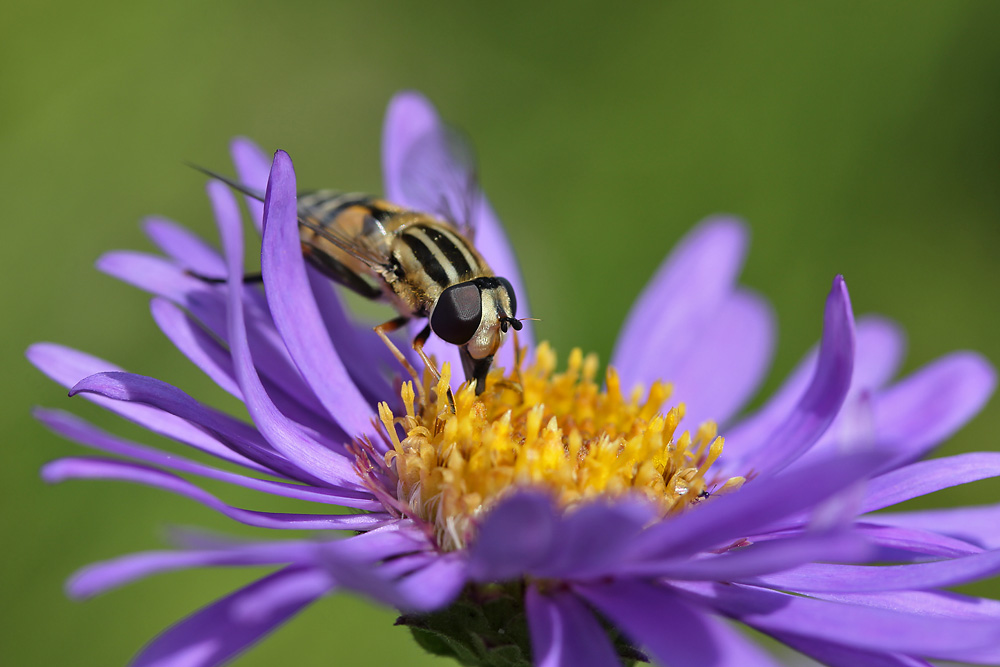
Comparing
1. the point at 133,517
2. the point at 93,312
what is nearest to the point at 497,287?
the point at 133,517

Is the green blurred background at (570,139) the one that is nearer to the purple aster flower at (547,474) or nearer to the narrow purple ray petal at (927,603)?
the purple aster flower at (547,474)

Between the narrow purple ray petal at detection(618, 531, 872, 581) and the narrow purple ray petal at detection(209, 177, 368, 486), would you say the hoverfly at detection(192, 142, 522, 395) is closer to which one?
the narrow purple ray petal at detection(209, 177, 368, 486)

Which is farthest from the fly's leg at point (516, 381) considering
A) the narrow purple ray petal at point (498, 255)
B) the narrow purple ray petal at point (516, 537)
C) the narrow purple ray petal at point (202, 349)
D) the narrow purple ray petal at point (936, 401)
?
the narrow purple ray petal at point (936, 401)

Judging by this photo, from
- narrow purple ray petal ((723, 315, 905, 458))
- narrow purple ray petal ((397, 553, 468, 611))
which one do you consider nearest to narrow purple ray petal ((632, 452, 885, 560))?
narrow purple ray petal ((397, 553, 468, 611))

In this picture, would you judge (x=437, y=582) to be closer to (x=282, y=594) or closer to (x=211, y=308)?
(x=282, y=594)

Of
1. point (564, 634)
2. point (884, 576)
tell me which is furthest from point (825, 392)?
point (564, 634)

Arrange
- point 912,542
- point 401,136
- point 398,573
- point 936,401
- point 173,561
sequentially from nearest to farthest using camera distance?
1. point 173,561
2. point 398,573
3. point 912,542
4. point 936,401
5. point 401,136
